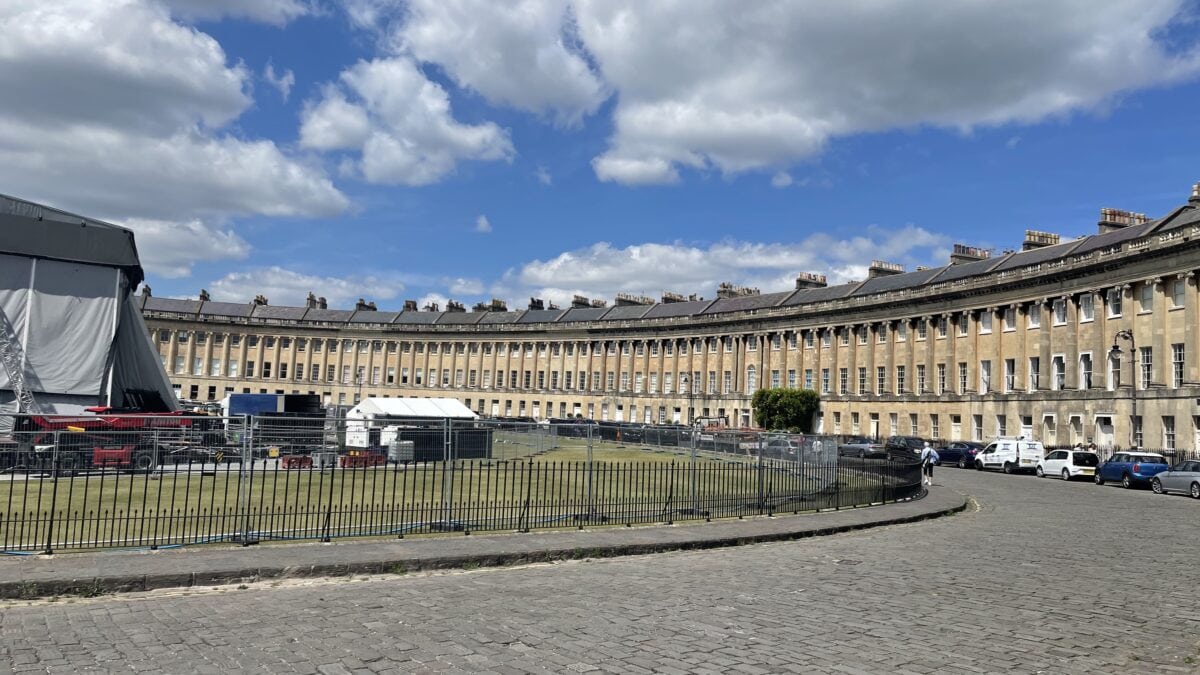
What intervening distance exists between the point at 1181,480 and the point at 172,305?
4715 inches

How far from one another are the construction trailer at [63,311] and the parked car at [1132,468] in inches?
1701

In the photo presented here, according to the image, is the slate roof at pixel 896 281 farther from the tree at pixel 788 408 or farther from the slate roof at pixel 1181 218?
the slate roof at pixel 1181 218

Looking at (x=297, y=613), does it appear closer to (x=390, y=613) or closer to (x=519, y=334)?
(x=390, y=613)

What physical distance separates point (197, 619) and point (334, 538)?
5.19 meters

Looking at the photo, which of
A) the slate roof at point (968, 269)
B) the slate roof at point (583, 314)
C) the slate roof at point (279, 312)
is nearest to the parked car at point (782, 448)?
the slate roof at point (968, 269)

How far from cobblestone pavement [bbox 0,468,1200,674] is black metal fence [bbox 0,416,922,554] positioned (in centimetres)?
264

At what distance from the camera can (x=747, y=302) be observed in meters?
89.8

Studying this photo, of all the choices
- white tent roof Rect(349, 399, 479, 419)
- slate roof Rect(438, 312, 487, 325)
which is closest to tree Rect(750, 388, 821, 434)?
white tent roof Rect(349, 399, 479, 419)

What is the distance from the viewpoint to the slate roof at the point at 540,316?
110 meters

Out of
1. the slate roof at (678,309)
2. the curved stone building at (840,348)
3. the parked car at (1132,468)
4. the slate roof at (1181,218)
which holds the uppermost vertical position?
the slate roof at (678,309)

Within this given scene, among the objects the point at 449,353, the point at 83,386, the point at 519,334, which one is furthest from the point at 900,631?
the point at 449,353

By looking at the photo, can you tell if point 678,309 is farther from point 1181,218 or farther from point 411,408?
point 411,408

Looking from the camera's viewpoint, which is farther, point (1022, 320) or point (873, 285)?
point (873, 285)

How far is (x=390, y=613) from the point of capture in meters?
9.28
